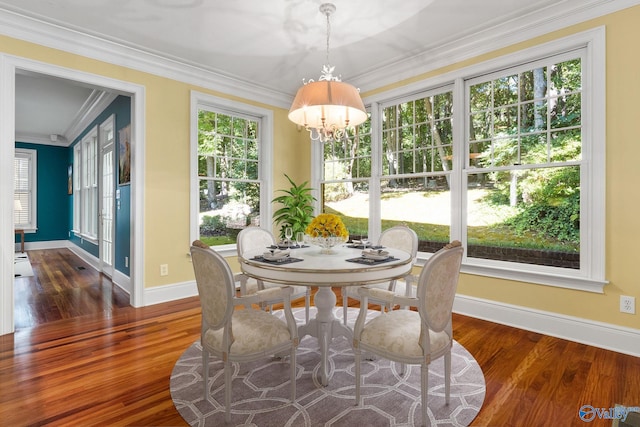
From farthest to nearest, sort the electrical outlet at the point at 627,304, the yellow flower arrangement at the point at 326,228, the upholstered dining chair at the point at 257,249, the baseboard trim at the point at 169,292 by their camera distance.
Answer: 1. the baseboard trim at the point at 169,292
2. the upholstered dining chair at the point at 257,249
3. the electrical outlet at the point at 627,304
4. the yellow flower arrangement at the point at 326,228

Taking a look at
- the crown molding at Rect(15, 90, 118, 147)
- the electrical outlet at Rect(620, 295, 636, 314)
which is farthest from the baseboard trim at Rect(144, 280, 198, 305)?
the electrical outlet at Rect(620, 295, 636, 314)

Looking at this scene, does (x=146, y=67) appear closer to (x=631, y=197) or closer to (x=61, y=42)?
(x=61, y=42)

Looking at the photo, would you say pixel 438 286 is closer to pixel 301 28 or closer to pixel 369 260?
pixel 369 260

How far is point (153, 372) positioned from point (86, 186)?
19.5ft

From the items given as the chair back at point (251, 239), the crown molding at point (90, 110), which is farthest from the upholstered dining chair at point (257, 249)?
the crown molding at point (90, 110)

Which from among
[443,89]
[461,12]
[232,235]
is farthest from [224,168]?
[461,12]

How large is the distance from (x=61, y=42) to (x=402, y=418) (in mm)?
4276

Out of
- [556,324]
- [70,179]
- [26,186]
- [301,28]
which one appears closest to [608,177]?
[556,324]

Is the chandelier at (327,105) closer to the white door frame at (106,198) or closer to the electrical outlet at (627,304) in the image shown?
the electrical outlet at (627,304)

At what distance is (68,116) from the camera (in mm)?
6402

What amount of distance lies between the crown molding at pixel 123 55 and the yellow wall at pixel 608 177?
0.23 ft

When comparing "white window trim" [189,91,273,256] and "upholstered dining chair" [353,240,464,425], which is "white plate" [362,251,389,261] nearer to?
"upholstered dining chair" [353,240,464,425]

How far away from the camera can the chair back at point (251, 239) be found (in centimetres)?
305

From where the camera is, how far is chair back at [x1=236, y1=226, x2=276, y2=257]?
3.05 meters
